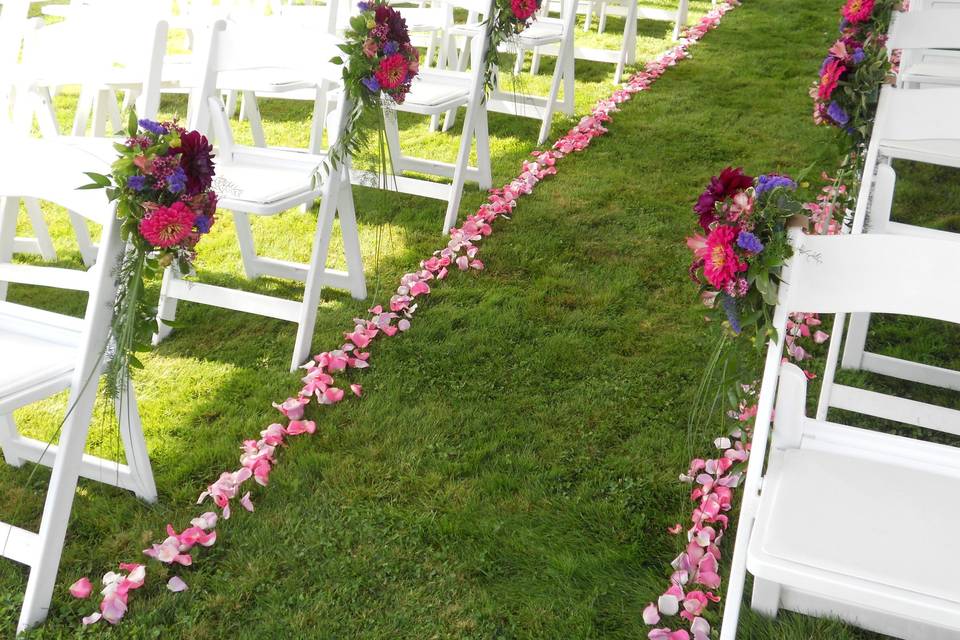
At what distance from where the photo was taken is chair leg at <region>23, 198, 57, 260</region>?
385 cm

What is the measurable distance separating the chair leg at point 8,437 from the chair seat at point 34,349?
1.30ft

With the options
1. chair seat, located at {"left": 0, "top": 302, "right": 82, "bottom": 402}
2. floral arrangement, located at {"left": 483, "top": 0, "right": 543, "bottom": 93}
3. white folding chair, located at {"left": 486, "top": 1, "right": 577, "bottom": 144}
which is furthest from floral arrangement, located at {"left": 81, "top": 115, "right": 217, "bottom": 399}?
white folding chair, located at {"left": 486, "top": 1, "right": 577, "bottom": 144}

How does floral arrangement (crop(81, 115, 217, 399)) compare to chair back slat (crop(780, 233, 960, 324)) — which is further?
floral arrangement (crop(81, 115, 217, 399))

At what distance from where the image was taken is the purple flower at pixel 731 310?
6.07 ft

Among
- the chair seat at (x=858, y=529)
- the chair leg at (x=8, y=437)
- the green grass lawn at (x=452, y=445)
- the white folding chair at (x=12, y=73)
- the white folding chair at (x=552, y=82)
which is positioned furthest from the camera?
the white folding chair at (x=552, y=82)

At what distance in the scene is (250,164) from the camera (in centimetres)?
341

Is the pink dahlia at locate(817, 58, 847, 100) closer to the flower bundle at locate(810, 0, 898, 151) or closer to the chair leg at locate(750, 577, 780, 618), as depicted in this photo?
the flower bundle at locate(810, 0, 898, 151)

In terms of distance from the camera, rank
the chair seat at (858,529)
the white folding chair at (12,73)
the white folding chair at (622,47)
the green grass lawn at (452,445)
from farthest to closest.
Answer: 1. the white folding chair at (622,47)
2. the white folding chair at (12,73)
3. the green grass lawn at (452,445)
4. the chair seat at (858,529)

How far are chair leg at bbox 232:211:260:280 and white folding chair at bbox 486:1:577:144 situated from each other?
1889 millimetres

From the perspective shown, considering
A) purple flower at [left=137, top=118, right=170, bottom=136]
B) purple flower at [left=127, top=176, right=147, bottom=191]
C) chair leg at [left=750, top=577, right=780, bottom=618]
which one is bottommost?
chair leg at [left=750, top=577, right=780, bottom=618]

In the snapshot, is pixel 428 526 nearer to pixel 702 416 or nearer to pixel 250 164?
pixel 702 416

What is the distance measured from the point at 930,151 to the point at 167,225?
8.87ft

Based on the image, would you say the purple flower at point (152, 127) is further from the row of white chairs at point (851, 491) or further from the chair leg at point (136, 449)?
the row of white chairs at point (851, 491)

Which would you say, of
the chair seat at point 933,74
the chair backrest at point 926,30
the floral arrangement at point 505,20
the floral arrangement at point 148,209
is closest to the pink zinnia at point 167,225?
the floral arrangement at point 148,209
